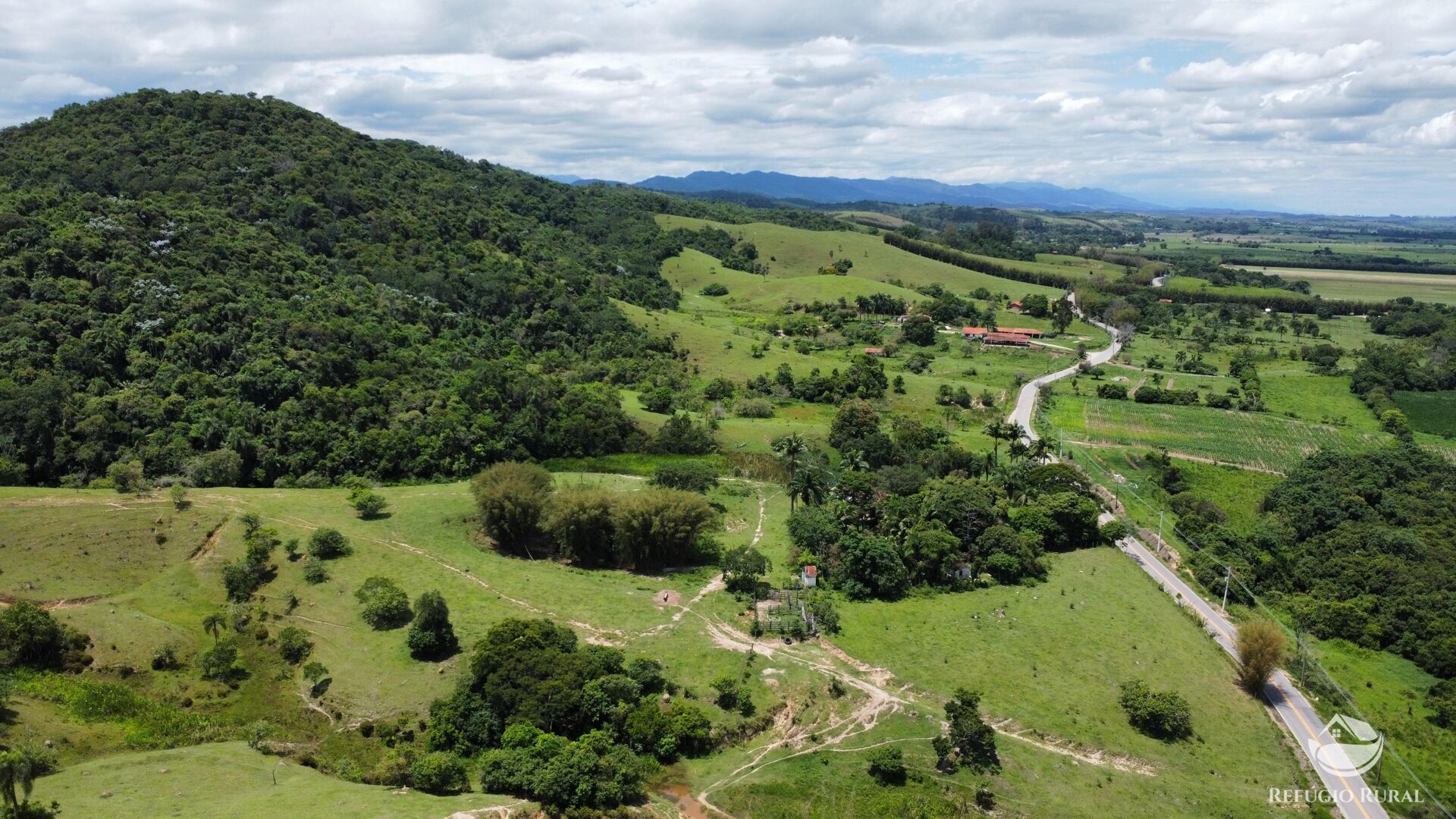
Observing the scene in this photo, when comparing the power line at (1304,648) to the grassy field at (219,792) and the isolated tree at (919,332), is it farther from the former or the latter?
the isolated tree at (919,332)

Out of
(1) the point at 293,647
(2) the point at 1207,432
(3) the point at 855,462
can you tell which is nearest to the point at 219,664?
(1) the point at 293,647

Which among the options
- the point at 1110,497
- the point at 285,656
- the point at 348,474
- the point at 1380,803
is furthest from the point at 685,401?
the point at 1380,803

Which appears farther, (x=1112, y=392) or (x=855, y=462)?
(x=1112, y=392)

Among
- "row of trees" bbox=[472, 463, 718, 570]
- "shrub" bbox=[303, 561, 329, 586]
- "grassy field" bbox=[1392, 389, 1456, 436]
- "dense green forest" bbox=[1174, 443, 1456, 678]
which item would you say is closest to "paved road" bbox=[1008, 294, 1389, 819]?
"dense green forest" bbox=[1174, 443, 1456, 678]

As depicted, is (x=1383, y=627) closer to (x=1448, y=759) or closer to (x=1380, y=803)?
(x=1448, y=759)

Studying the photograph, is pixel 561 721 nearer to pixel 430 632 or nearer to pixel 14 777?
pixel 430 632

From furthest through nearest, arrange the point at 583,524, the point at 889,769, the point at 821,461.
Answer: the point at 821,461 < the point at 583,524 < the point at 889,769
